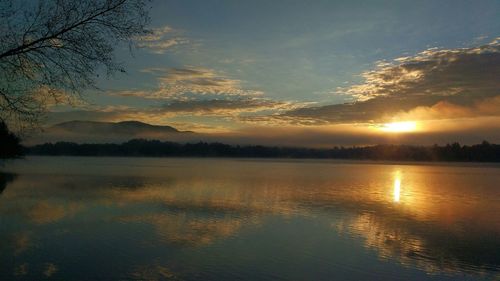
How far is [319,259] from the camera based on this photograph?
1131 cm

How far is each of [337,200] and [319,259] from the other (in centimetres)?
1333

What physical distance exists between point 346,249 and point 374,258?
1.10 m

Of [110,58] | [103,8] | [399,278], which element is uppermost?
[103,8]

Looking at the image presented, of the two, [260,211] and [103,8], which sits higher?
[103,8]

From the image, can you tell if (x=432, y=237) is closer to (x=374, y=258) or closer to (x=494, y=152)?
(x=374, y=258)

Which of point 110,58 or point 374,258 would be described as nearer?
point 110,58

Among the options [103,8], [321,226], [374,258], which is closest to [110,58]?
[103,8]

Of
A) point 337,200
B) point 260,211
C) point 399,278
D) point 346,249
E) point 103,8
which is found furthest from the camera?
point 337,200

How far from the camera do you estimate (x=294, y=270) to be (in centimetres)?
1018

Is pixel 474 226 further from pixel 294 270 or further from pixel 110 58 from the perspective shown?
pixel 110 58

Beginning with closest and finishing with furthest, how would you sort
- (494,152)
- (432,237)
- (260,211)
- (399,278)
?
(399,278), (432,237), (260,211), (494,152)

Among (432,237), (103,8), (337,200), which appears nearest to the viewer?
(103,8)

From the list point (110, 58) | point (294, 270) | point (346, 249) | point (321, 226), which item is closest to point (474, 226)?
point (321, 226)

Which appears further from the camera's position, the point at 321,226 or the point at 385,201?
the point at 385,201
